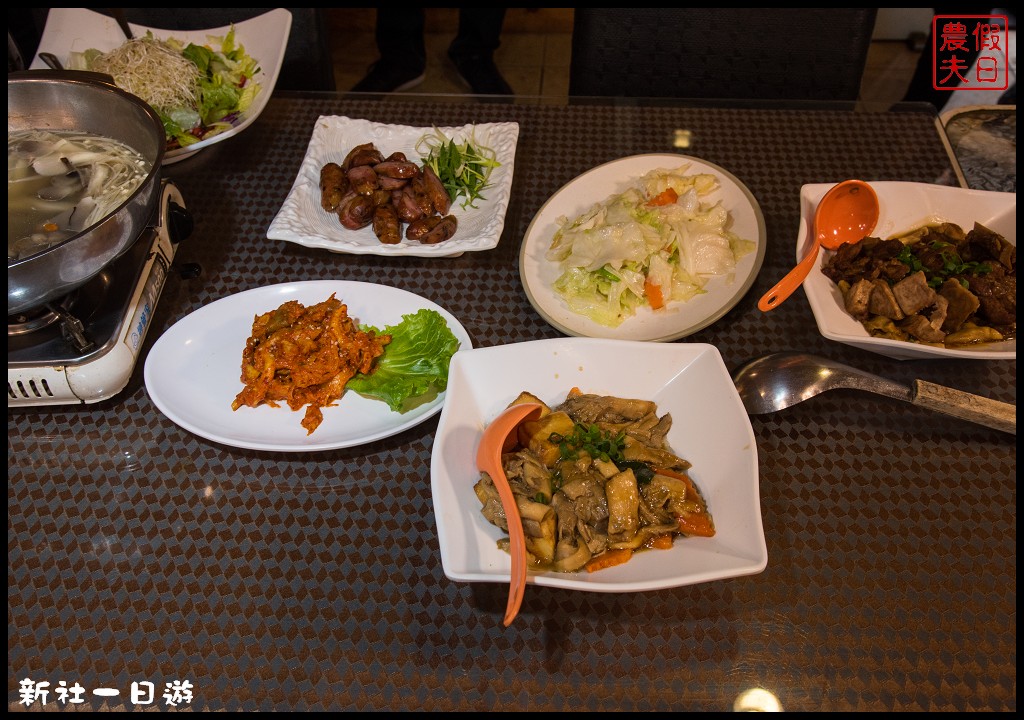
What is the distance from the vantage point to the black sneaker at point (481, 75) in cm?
430

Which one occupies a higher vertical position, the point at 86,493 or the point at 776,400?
the point at 776,400

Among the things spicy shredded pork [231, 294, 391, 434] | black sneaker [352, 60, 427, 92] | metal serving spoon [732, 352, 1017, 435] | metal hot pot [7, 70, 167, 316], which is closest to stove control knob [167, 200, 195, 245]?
metal hot pot [7, 70, 167, 316]

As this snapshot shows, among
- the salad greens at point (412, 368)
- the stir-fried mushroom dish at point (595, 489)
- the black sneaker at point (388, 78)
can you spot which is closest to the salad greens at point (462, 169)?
the salad greens at point (412, 368)

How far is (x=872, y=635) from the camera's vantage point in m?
1.42

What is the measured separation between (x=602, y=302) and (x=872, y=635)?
0.96 metres

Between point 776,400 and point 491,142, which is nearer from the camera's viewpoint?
point 776,400

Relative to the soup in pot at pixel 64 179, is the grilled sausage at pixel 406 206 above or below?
below

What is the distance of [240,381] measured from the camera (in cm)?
178

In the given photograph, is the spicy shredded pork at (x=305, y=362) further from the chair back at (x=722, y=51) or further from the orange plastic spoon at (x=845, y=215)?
the chair back at (x=722, y=51)

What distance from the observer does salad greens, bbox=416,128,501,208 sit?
2188 mm

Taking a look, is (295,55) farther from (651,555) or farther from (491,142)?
(651,555)

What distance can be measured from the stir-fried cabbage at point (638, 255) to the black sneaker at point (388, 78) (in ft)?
8.61

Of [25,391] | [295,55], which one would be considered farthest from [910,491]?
[295,55]

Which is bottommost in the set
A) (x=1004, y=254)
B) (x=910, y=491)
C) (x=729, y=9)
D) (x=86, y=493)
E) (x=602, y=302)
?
(x=86, y=493)
